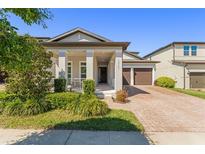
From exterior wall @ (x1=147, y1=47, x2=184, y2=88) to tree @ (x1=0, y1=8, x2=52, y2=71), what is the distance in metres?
27.5

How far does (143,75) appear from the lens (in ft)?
97.6

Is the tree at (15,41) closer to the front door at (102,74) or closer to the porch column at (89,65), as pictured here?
the porch column at (89,65)

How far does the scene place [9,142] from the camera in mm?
6281

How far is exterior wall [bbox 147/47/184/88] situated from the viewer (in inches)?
1165

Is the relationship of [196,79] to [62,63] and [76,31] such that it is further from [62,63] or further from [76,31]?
[62,63]

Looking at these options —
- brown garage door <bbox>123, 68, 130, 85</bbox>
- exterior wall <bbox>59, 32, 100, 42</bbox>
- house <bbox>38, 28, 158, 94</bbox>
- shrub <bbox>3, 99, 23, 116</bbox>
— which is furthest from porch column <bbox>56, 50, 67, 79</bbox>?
brown garage door <bbox>123, 68, 130, 85</bbox>

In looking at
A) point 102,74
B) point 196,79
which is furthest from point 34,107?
point 196,79

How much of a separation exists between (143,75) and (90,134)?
77.2ft

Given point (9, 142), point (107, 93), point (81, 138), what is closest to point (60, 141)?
point (81, 138)

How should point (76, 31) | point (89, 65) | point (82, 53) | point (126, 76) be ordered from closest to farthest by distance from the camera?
point (89, 65) < point (82, 53) < point (76, 31) < point (126, 76)

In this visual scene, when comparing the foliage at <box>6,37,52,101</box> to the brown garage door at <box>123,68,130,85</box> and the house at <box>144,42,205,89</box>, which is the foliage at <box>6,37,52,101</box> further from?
the house at <box>144,42,205,89</box>

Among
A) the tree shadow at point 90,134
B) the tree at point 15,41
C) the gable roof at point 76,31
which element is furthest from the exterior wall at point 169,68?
the tree at point 15,41

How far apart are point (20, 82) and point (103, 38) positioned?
9.05 meters
